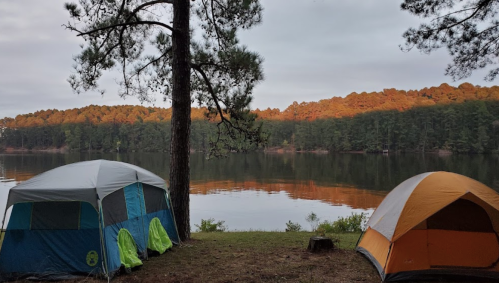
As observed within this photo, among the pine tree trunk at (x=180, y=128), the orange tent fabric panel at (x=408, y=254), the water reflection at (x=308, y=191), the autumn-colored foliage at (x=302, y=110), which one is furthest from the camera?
the autumn-colored foliage at (x=302, y=110)

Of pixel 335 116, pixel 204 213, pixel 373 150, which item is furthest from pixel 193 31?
pixel 335 116

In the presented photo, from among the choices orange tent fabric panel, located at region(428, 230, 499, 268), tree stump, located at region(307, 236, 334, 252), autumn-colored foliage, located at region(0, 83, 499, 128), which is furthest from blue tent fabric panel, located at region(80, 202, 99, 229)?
autumn-colored foliage, located at region(0, 83, 499, 128)

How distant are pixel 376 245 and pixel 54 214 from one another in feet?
16.4


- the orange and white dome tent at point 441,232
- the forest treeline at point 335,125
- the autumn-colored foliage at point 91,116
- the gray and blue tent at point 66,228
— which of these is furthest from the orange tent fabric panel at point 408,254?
the autumn-colored foliage at point 91,116

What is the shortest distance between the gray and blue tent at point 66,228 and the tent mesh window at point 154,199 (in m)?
0.79

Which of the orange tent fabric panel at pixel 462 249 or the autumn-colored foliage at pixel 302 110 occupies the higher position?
the autumn-colored foliage at pixel 302 110

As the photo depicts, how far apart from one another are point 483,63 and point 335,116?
80123 millimetres

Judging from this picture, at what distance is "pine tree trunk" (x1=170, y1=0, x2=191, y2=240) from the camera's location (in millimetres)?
7281

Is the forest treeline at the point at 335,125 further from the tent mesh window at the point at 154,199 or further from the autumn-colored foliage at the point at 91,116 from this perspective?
the tent mesh window at the point at 154,199

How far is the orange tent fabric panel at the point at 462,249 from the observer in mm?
5059

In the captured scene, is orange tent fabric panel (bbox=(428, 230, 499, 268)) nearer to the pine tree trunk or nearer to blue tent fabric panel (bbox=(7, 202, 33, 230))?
the pine tree trunk

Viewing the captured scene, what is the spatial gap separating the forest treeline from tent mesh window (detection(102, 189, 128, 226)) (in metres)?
57.0

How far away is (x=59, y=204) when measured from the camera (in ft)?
17.3

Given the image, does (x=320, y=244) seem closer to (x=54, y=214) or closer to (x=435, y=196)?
(x=435, y=196)
